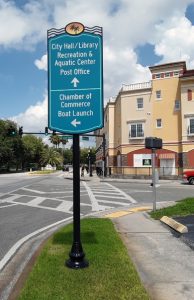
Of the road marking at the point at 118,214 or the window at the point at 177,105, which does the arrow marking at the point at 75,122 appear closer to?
the road marking at the point at 118,214

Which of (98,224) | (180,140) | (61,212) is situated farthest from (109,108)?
(98,224)

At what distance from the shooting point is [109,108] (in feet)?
195

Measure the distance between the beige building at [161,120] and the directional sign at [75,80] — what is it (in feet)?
130

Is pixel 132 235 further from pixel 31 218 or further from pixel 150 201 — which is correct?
pixel 150 201

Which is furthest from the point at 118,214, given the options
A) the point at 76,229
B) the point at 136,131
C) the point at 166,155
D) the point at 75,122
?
the point at 136,131

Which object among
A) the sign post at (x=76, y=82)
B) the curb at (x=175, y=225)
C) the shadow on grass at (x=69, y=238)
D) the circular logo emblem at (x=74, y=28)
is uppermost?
the circular logo emblem at (x=74, y=28)

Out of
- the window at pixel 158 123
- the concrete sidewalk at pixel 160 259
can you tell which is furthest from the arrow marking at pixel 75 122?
the window at pixel 158 123

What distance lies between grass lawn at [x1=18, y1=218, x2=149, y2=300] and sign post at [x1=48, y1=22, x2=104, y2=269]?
149 cm

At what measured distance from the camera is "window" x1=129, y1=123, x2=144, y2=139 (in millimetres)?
49531

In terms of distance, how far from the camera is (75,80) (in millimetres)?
7453

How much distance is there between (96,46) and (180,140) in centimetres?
4077

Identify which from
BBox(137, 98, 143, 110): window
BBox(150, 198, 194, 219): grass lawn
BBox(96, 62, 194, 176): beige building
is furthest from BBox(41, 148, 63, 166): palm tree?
BBox(150, 198, 194, 219): grass lawn

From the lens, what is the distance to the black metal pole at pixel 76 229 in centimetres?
697

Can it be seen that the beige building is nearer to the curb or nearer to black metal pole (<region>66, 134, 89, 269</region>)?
the curb
